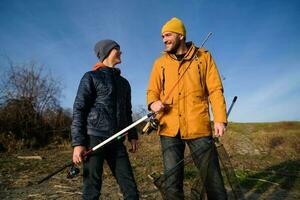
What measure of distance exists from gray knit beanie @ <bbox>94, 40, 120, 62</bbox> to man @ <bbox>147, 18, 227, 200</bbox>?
595mm

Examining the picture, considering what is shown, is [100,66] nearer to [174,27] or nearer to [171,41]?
[171,41]

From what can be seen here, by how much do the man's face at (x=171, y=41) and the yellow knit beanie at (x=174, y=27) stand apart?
5 cm

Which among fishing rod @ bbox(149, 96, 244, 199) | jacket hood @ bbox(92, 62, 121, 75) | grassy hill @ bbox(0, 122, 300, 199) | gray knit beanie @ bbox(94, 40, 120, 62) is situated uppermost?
gray knit beanie @ bbox(94, 40, 120, 62)

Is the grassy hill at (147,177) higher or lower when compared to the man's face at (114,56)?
lower

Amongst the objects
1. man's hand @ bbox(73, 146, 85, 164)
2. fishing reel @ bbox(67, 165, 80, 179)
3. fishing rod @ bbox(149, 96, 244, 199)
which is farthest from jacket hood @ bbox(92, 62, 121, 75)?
fishing rod @ bbox(149, 96, 244, 199)

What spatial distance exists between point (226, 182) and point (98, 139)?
61.4 inches

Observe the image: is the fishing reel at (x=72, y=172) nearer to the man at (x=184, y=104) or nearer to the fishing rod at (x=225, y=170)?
the fishing rod at (x=225, y=170)

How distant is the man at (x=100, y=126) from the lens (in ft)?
8.80

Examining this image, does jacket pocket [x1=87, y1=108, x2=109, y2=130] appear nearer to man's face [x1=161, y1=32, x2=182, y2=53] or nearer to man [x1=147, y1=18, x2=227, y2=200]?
man [x1=147, y1=18, x2=227, y2=200]

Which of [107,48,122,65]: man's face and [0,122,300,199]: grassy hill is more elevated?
[107,48,122,65]: man's face

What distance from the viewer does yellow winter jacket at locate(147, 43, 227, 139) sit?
291 centimetres

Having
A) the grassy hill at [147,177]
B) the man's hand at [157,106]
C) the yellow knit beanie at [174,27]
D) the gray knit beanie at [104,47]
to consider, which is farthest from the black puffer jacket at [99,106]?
the grassy hill at [147,177]

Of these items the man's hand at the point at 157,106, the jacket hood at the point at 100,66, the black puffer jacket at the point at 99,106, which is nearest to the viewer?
the black puffer jacket at the point at 99,106

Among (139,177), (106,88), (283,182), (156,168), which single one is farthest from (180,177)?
(283,182)
